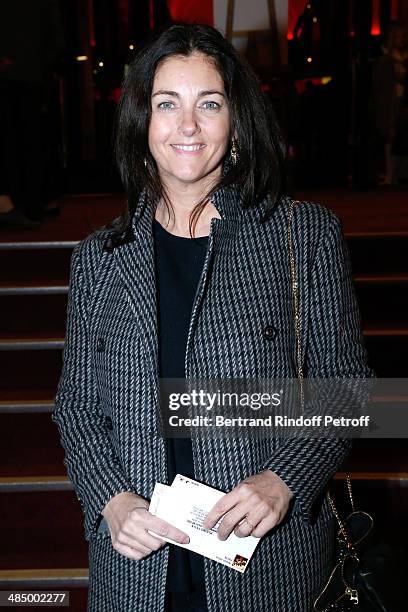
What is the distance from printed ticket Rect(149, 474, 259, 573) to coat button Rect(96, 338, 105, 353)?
31 centimetres

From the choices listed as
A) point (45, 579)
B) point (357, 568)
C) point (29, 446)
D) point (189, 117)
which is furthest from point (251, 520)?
point (29, 446)

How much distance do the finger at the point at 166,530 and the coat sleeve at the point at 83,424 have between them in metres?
0.12

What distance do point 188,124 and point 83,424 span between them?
0.61m

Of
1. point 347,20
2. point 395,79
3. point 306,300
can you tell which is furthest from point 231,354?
point 347,20

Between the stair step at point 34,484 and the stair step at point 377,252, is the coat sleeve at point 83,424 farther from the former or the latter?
the stair step at point 377,252

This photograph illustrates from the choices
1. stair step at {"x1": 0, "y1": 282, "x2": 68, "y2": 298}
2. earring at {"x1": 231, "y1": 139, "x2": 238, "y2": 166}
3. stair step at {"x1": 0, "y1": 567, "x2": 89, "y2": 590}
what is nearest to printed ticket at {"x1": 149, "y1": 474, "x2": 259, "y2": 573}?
earring at {"x1": 231, "y1": 139, "x2": 238, "y2": 166}

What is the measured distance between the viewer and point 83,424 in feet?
5.47

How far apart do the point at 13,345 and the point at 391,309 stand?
5.74 feet

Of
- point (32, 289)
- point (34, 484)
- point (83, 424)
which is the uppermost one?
point (83, 424)

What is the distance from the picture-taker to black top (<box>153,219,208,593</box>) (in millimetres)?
1578

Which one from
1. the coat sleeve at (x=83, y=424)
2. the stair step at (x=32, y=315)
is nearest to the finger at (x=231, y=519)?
the coat sleeve at (x=83, y=424)

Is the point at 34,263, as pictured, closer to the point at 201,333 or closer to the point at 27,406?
the point at 27,406

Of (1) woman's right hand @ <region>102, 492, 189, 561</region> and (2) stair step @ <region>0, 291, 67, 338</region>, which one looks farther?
(2) stair step @ <region>0, 291, 67, 338</region>

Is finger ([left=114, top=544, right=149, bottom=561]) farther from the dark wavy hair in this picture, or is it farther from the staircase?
the staircase
